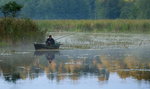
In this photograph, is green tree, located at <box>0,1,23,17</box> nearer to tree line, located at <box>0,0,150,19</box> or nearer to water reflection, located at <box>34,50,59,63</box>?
water reflection, located at <box>34,50,59,63</box>

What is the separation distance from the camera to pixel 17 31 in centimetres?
4297

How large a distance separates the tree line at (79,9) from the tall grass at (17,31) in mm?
78333

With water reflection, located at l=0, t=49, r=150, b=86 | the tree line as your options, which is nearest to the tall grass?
water reflection, located at l=0, t=49, r=150, b=86

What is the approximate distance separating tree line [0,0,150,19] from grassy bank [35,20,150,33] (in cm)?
4929

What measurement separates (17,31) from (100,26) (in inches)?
1215

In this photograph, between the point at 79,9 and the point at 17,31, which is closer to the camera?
the point at 17,31

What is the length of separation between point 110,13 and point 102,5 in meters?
3.74

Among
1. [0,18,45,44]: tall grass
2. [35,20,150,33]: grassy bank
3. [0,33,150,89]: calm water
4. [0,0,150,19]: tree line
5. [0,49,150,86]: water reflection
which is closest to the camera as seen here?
[0,33,150,89]: calm water

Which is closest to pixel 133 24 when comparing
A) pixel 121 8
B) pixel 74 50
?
pixel 74 50

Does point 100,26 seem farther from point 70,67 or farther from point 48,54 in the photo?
point 70,67

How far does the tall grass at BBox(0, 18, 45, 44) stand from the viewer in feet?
139

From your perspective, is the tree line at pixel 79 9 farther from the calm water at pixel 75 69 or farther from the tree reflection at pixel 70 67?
the tree reflection at pixel 70 67

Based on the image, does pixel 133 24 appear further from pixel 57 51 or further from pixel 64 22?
pixel 57 51

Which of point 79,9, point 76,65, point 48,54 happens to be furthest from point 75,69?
point 79,9
